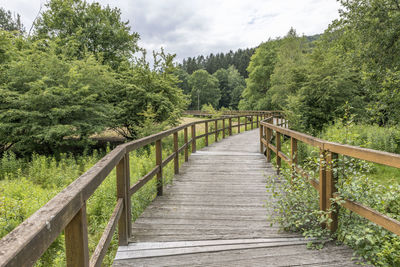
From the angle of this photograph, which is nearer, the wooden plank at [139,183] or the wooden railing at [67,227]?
the wooden railing at [67,227]

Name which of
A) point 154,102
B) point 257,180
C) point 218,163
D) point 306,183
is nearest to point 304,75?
point 154,102

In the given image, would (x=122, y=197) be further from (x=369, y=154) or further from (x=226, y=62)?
(x=226, y=62)

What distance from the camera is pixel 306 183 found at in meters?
3.61

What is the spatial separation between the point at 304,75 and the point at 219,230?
1641 cm

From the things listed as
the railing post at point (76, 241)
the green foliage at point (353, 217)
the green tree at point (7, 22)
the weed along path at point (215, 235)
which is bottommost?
the weed along path at point (215, 235)

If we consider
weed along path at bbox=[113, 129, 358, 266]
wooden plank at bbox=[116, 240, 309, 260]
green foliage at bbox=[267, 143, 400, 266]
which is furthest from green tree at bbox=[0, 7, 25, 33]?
green foliage at bbox=[267, 143, 400, 266]

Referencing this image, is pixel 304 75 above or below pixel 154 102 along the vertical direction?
above

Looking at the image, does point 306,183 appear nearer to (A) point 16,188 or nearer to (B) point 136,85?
(A) point 16,188

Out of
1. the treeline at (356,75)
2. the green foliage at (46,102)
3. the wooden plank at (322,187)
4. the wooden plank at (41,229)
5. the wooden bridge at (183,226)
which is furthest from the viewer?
the green foliage at (46,102)

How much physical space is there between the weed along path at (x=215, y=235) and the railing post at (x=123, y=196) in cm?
11

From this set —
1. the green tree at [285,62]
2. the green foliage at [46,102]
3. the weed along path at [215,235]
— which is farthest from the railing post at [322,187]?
the green tree at [285,62]

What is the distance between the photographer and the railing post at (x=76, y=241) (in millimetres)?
1445

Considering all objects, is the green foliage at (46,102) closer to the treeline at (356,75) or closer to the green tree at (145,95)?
the green tree at (145,95)

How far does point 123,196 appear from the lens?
2963 millimetres
